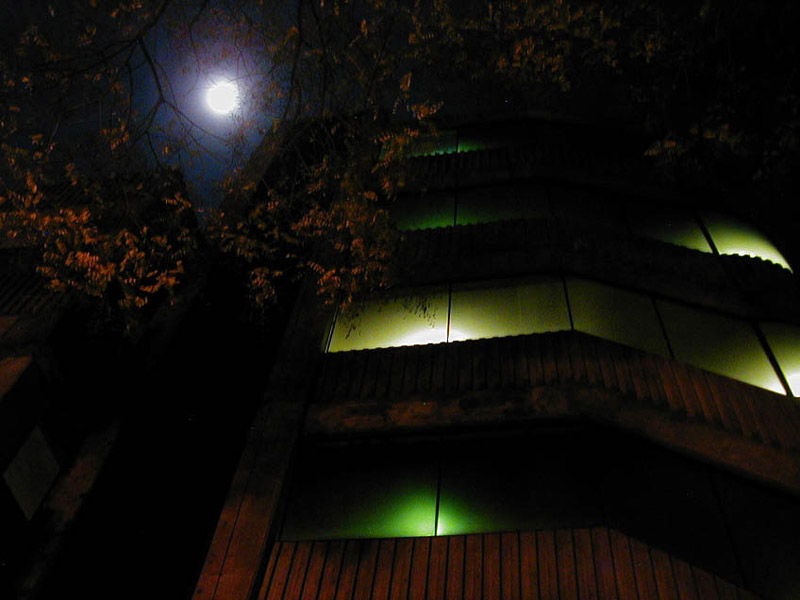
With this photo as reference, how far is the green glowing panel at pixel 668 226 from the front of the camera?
11.0m

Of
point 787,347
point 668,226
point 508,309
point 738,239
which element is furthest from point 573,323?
point 738,239

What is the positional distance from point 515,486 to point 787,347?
209 inches

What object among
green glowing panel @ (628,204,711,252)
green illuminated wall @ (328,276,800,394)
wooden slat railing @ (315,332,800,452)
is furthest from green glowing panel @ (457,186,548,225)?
wooden slat railing @ (315,332,800,452)

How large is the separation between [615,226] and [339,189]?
613 cm

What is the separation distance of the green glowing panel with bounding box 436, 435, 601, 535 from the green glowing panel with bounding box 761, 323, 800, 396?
3727 mm

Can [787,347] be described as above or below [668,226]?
below

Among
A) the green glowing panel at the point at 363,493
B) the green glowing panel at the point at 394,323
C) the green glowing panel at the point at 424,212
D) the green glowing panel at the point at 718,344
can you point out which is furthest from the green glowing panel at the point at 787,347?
the green glowing panel at the point at 424,212

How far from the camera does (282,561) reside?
644 cm

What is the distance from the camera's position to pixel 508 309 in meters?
9.09

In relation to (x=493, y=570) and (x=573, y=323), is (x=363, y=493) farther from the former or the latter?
(x=573, y=323)

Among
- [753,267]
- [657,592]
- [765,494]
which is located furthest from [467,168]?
[657,592]

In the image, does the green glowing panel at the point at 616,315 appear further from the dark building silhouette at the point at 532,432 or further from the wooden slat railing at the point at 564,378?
the wooden slat railing at the point at 564,378

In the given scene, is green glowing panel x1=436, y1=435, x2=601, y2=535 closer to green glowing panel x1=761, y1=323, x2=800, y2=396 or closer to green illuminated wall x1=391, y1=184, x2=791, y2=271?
green glowing panel x1=761, y1=323, x2=800, y2=396

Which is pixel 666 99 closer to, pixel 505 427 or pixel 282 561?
pixel 505 427
